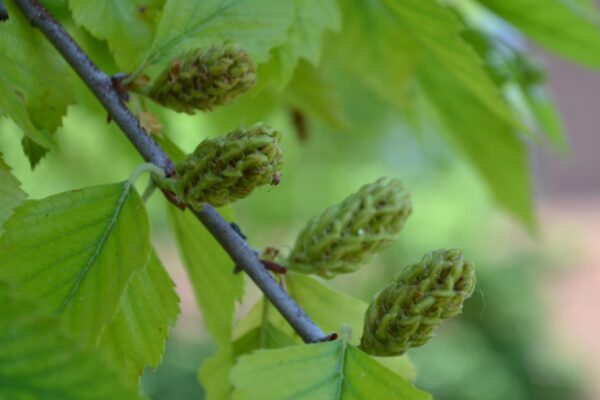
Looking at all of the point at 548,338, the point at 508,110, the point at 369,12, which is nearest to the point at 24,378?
the point at 508,110

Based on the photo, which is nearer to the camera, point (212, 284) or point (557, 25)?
point (212, 284)

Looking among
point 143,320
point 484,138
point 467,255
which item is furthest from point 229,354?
point 467,255

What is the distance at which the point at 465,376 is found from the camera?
11.9ft

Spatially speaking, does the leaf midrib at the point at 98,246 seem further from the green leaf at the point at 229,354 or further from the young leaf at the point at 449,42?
the young leaf at the point at 449,42

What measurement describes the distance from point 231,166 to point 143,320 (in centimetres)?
11

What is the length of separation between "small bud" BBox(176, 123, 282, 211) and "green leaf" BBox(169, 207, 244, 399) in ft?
0.34

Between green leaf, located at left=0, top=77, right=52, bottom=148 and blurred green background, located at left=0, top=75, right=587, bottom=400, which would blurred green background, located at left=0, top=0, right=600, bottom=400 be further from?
green leaf, located at left=0, top=77, right=52, bottom=148

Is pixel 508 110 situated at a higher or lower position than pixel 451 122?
higher

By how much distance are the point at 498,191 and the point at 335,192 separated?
1.90 metres

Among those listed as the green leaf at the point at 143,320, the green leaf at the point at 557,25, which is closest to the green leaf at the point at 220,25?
the green leaf at the point at 143,320

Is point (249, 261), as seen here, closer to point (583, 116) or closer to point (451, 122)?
point (451, 122)

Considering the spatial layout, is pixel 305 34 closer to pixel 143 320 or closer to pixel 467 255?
pixel 143 320

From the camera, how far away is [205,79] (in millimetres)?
499

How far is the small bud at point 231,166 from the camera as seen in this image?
16.9 inches
